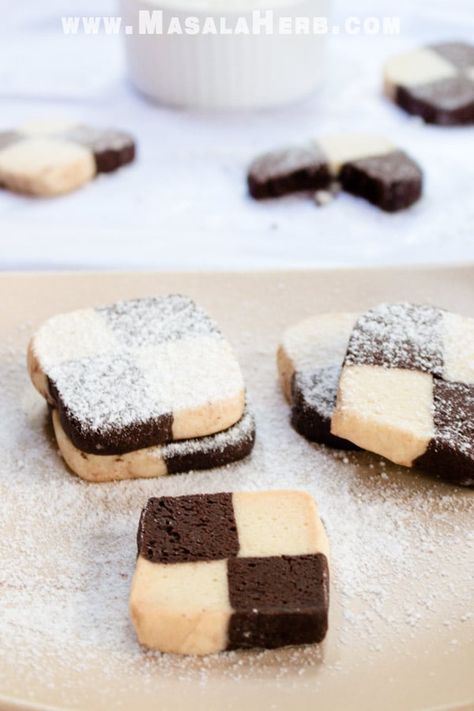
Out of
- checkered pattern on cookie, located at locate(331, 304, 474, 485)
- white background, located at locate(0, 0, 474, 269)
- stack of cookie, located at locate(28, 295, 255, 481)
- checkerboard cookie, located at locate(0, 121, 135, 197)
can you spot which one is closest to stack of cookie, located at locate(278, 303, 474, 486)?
checkered pattern on cookie, located at locate(331, 304, 474, 485)

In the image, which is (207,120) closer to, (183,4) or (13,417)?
A: (183,4)

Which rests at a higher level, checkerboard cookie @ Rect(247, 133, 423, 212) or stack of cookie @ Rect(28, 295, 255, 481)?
stack of cookie @ Rect(28, 295, 255, 481)

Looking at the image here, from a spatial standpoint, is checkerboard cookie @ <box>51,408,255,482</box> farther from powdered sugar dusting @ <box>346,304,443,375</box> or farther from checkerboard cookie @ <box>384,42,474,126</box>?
checkerboard cookie @ <box>384,42,474,126</box>

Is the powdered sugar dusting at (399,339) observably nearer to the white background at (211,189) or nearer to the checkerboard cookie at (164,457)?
the checkerboard cookie at (164,457)

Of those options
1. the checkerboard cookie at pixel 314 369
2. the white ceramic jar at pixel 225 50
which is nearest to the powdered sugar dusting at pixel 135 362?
the checkerboard cookie at pixel 314 369

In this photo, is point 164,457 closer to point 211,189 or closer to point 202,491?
point 202,491

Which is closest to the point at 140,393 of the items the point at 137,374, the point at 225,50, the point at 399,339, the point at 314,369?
the point at 137,374

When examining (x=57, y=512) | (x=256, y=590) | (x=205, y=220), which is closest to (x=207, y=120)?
(x=205, y=220)

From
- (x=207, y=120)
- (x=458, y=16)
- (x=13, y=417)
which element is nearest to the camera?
(x=13, y=417)
